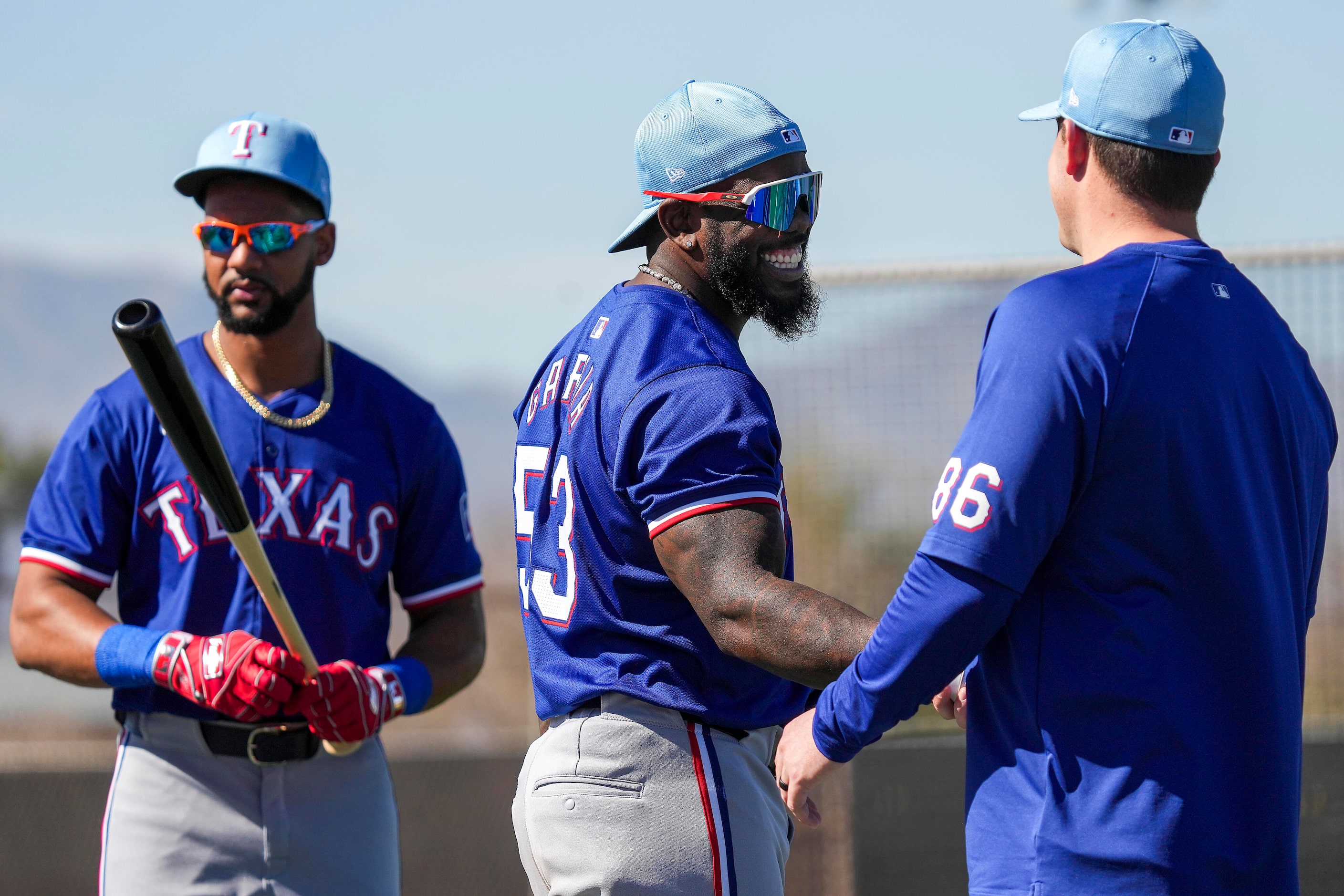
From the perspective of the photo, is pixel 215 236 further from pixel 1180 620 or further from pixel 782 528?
pixel 1180 620

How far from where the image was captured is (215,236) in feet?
12.0

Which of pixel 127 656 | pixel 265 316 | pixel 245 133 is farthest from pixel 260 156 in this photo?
pixel 127 656

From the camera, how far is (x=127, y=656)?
10.5ft

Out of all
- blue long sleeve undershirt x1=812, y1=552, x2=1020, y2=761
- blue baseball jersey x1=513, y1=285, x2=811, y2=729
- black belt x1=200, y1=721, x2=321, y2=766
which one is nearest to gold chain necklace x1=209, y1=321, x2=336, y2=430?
black belt x1=200, y1=721, x2=321, y2=766

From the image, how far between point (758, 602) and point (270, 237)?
2066 mm

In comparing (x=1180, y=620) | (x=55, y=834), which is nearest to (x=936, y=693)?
(x=1180, y=620)

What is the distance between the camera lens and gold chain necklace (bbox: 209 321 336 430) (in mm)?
3584

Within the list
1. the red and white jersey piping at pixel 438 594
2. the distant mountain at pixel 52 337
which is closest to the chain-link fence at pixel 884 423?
the red and white jersey piping at pixel 438 594

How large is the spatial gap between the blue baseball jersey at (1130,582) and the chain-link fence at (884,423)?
158 inches

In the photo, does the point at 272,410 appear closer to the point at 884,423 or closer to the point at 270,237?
the point at 270,237

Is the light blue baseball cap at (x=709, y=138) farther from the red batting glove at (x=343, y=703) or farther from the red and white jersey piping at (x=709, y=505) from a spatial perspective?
the red batting glove at (x=343, y=703)

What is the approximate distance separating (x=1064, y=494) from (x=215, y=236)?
2.59 meters

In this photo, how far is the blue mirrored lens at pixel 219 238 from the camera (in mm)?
3656

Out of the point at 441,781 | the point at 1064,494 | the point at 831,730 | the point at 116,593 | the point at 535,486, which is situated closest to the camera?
the point at 1064,494
